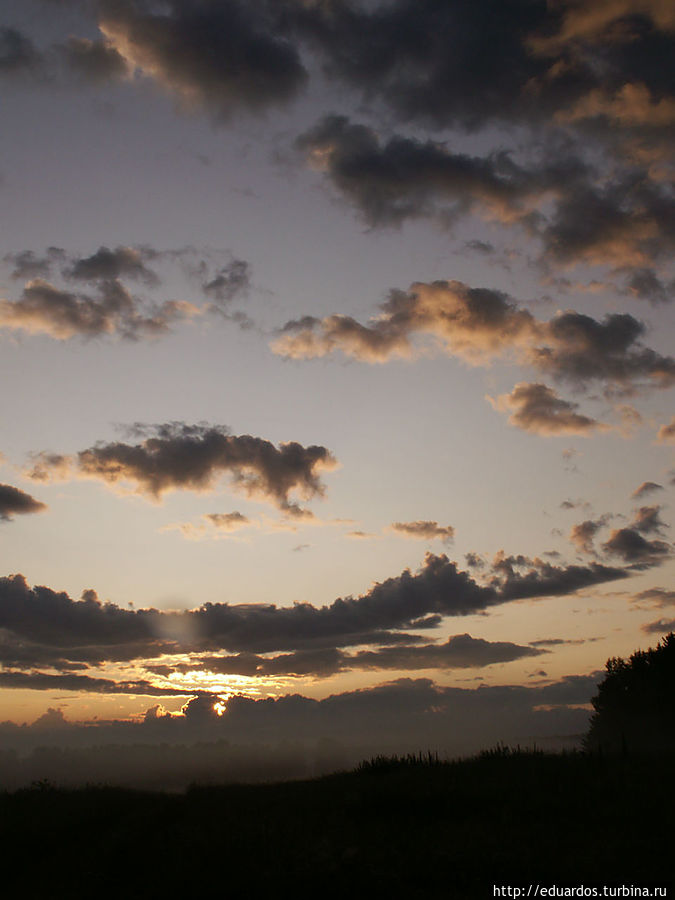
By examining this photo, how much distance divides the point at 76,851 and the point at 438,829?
16.4m

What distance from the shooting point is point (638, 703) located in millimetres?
91250

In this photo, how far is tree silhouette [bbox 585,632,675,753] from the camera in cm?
8475

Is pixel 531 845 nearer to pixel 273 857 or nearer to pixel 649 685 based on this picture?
pixel 273 857

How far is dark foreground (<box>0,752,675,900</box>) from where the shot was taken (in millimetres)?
22406

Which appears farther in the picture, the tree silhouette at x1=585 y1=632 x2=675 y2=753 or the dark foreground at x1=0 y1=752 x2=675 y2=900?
the tree silhouette at x1=585 y1=632 x2=675 y2=753

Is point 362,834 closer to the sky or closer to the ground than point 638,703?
closer to the sky

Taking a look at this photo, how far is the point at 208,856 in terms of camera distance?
2569cm

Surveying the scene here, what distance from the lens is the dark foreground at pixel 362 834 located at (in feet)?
73.5

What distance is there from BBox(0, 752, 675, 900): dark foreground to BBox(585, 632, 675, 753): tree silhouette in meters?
53.7

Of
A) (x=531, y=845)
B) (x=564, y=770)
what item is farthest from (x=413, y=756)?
(x=531, y=845)

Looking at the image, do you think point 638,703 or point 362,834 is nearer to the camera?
point 362,834

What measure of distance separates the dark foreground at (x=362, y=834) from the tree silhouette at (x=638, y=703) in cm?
5368

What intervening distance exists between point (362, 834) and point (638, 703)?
78704mm

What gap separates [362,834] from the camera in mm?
27109
